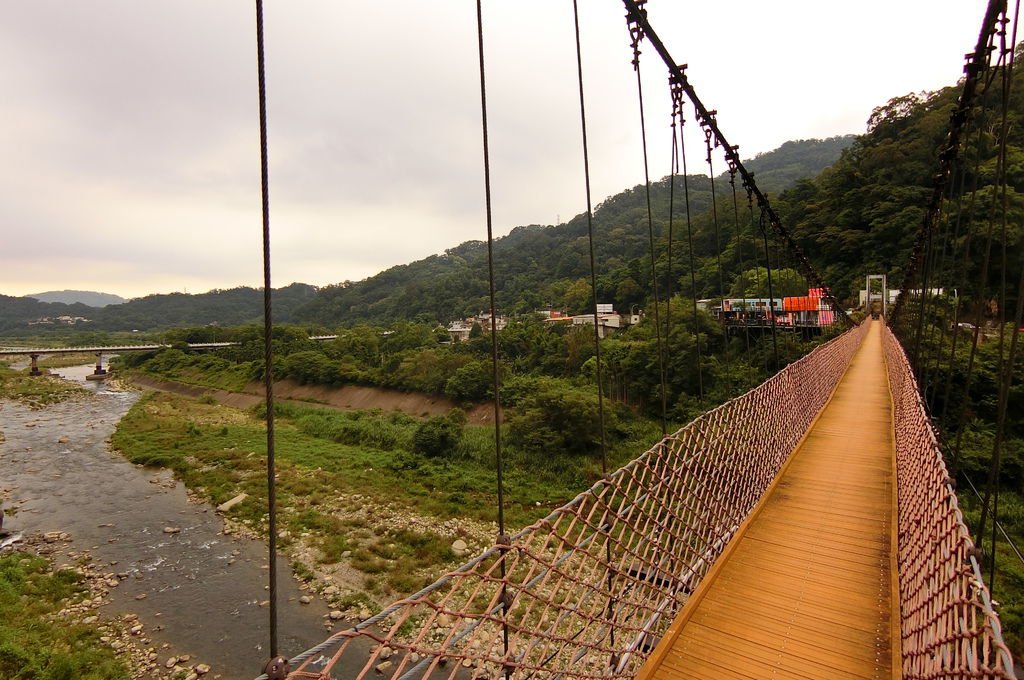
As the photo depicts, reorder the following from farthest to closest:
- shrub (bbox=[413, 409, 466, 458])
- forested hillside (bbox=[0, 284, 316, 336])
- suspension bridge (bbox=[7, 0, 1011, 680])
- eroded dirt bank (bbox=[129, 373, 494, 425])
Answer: forested hillside (bbox=[0, 284, 316, 336]) < eroded dirt bank (bbox=[129, 373, 494, 425]) < shrub (bbox=[413, 409, 466, 458]) < suspension bridge (bbox=[7, 0, 1011, 680])

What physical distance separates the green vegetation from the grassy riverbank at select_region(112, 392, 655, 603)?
2.18 metres

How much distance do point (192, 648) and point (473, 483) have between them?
5.41m

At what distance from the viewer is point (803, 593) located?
1.66m

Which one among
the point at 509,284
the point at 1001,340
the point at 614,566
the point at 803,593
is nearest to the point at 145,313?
the point at 509,284

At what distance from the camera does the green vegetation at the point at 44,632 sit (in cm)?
437

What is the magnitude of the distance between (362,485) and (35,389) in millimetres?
20123

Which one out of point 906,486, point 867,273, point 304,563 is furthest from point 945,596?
point 867,273

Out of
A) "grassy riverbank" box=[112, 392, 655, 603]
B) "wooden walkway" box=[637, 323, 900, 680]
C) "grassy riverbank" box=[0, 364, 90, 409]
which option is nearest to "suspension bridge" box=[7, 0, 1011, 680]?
"wooden walkway" box=[637, 323, 900, 680]

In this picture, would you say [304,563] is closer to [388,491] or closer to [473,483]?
[388,491]

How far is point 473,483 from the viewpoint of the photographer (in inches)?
383

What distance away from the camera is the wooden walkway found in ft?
4.51

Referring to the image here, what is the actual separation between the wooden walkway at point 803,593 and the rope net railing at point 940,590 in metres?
0.09

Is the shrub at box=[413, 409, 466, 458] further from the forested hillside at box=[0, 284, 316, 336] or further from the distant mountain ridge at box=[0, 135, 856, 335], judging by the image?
the forested hillside at box=[0, 284, 316, 336]

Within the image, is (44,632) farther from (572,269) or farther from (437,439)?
(572,269)
